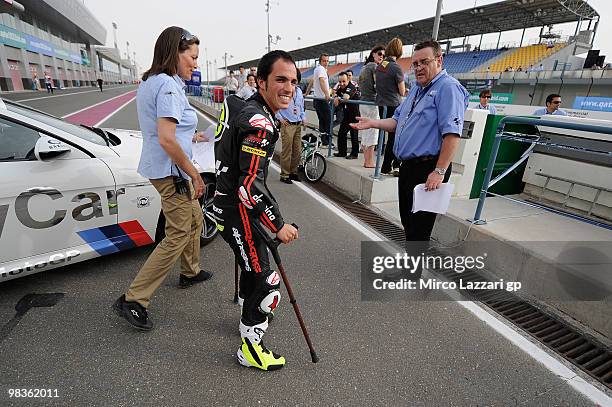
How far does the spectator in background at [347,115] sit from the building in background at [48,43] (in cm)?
3822

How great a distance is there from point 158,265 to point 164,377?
76 cm

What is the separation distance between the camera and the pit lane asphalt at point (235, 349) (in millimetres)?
2029

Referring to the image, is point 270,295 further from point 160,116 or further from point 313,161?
point 313,161

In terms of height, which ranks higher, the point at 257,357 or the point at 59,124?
the point at 59,124

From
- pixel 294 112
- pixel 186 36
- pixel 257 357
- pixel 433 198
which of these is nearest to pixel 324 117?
pixel 294 112

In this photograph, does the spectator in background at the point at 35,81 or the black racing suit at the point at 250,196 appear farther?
the spectator in background at the point at 35,81

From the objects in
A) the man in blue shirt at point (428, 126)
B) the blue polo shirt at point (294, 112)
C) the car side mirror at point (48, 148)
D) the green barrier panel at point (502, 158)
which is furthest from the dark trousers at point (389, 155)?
the car side mirror at point (48, 148)

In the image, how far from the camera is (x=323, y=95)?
714 centimetres

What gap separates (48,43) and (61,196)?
61316 millimetres

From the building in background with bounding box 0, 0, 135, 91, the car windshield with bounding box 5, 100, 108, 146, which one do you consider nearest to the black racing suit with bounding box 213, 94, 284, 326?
the car windshield with bounding box 5, 100, 108, 146

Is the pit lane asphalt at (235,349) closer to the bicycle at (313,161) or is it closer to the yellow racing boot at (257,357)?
the yellow racing boot at (257,357)

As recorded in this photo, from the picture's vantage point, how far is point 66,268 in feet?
10.5

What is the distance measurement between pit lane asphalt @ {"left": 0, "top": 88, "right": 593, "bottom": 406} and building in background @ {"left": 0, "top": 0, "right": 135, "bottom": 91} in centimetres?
4081

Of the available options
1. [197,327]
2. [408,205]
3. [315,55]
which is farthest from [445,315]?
[315,55]
